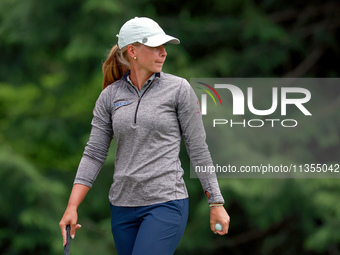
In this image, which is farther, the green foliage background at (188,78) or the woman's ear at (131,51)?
the green foliage background at (188,78)

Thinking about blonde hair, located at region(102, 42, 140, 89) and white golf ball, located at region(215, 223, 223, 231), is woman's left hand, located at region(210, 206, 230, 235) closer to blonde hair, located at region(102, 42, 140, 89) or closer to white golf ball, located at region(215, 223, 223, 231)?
white golf ball, located at region(215, 223, 223, 231)

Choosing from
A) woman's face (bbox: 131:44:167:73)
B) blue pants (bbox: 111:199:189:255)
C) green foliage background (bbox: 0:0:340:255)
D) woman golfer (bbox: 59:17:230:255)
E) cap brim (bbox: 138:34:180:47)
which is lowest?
blue pants (bbox: 111:199:189:255)

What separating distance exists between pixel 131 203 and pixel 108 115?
1.21 feet

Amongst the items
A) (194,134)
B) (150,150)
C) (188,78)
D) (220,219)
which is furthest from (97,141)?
(188,78)

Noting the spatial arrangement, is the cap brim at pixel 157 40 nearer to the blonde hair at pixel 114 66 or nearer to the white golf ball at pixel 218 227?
the blonde hair at pixel 114 66

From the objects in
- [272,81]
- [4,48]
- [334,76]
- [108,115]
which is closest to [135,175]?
[108,115]

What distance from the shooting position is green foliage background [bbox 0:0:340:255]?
664 centimetres

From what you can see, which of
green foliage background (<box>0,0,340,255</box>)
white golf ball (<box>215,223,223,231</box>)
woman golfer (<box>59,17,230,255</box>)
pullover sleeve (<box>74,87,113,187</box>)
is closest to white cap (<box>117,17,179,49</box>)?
woman golfer (<box>59,17,230,255</box>)

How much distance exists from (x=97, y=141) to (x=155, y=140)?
29 cm

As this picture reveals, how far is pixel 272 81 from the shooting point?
7.33 m

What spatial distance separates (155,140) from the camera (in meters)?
2.40

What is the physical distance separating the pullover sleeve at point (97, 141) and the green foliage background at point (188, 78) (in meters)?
3.63

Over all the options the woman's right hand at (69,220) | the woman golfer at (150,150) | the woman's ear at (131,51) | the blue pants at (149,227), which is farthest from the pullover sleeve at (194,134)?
the woman's right hand at (69,220)

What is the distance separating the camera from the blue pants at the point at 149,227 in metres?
2.36
